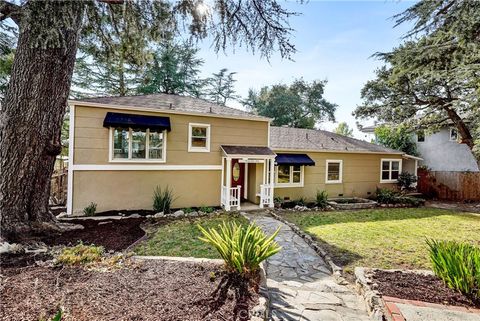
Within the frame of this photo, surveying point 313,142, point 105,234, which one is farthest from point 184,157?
point 313,142

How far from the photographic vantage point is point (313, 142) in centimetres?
1559

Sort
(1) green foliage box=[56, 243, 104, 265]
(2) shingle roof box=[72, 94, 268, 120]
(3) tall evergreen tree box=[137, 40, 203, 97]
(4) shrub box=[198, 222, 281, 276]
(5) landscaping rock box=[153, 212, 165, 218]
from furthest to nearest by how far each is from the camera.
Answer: (3) tall evergreen tree box=[137, 40, 203, 97] < (2) shingle roof box=[72, 94, 268, 120] < (5) landscaping rock box=[153, 212, 165, 218] < (1) green foliage box=[56, 243, 104, 265] < (4) shrub box=[198, 222, 281, 276]

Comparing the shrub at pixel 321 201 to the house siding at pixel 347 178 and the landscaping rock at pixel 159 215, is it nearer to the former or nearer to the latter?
the house siding at pixel 347 178

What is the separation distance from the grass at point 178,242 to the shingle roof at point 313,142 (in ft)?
21.6

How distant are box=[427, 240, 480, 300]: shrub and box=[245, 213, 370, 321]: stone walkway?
1.40 m

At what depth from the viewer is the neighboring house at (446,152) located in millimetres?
18172

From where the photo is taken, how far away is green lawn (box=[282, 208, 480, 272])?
6105mm

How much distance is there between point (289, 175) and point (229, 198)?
4.32m

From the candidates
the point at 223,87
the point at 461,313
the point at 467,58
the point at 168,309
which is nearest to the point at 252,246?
the point at 168,309

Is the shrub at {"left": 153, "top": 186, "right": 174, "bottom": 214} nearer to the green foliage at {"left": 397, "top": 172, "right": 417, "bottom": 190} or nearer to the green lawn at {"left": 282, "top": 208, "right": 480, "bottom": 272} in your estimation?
the green lawn at {"left": 282, "top": 208, "right": 480, "bottom": 272}

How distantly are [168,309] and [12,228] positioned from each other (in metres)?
5.30

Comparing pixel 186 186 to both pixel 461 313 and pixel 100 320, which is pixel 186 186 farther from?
pixel 461 313

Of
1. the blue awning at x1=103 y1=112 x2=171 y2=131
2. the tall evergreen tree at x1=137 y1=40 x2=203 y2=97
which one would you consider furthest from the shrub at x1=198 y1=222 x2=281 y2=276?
the tall evergreen tree at x1=137 y1=40 x2=203 y2=97

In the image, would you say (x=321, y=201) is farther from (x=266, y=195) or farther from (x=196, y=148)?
(x=196, y=148)
